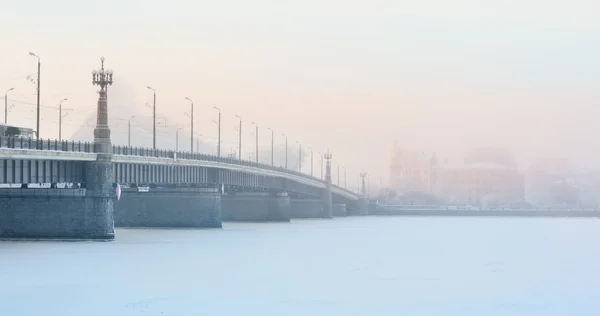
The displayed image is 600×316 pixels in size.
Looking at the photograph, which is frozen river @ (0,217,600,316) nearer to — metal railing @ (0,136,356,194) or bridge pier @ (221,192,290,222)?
metal railing @ (0,136,356,194)

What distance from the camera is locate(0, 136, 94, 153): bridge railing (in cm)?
7275

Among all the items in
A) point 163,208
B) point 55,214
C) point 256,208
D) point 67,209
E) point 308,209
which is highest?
point 308,209

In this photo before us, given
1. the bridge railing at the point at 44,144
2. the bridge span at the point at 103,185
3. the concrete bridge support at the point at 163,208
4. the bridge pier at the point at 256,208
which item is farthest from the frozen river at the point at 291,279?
the bridge pier at the point at 256,208

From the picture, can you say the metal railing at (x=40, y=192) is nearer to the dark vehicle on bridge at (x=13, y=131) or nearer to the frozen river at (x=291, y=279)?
the frozen river at (x=291, y=279)

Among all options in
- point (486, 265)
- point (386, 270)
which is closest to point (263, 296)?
point (386, 270)

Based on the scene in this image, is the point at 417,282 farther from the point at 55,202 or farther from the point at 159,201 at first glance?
the point at 159,201

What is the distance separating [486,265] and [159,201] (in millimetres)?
53818

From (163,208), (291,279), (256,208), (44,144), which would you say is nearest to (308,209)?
(256,208)

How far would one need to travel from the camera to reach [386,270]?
64.9 m

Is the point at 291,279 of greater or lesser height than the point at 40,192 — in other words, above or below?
below

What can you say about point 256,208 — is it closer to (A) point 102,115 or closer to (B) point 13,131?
(A) point 102,115

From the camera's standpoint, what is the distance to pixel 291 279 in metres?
58.3

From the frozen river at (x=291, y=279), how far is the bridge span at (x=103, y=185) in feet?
6.66

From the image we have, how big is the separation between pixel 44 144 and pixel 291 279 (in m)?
25.6
